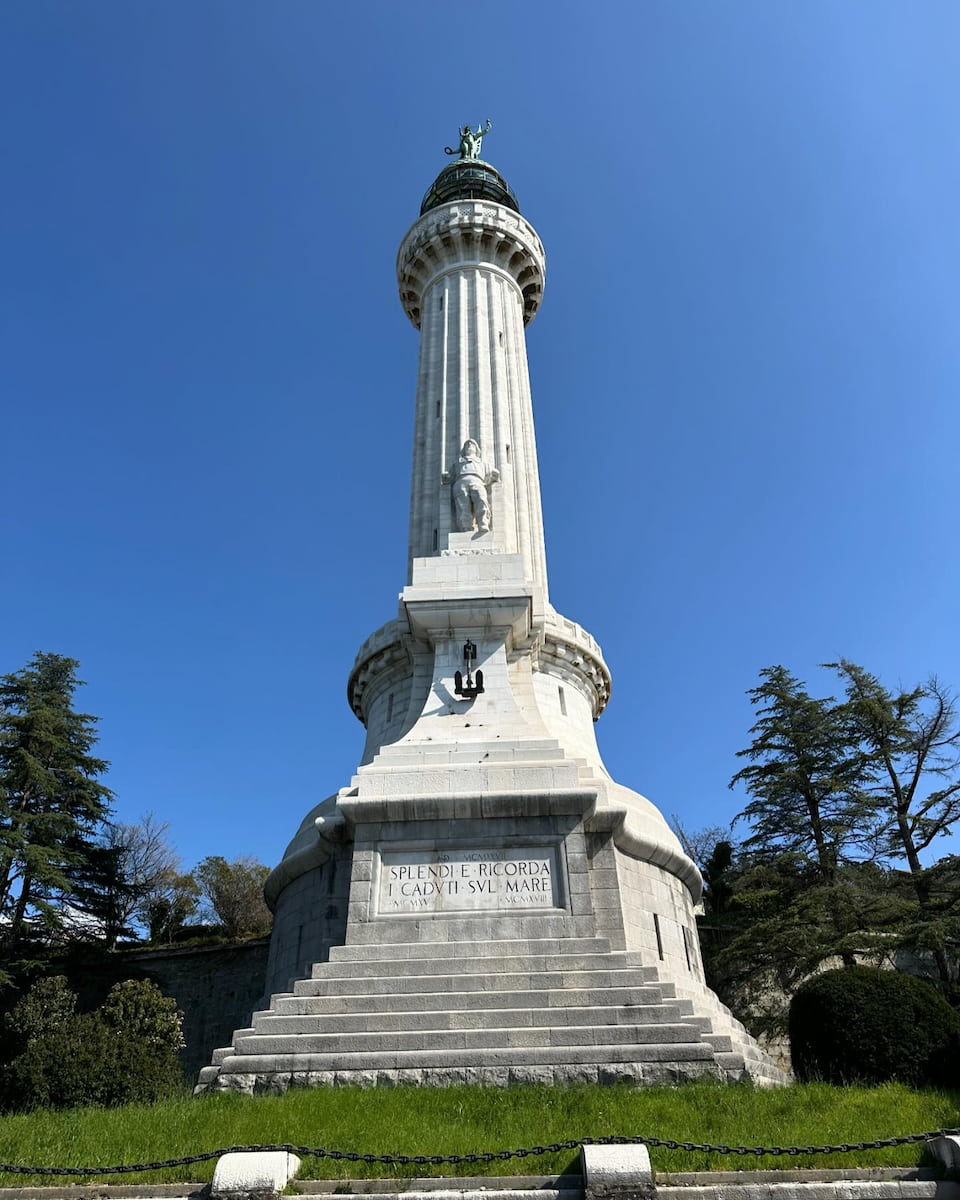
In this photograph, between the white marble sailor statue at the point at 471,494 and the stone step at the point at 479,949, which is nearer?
the stone step at the point at 479,949

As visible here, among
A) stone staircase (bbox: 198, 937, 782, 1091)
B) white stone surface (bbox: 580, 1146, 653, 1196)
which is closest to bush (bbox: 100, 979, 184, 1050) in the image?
stone staircase (bbox: 198, 937, 782, 1091)

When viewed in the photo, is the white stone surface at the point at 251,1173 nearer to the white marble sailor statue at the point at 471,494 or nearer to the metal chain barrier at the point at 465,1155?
the metal chain barrier at the point at 465,1155

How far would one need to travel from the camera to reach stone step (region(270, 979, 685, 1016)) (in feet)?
33.1

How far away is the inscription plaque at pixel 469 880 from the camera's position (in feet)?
38.6

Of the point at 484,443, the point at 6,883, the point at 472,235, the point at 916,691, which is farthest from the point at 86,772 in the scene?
the point at 916,691

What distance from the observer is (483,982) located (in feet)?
34.5

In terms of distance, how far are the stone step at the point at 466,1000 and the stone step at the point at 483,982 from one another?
0.23 feet

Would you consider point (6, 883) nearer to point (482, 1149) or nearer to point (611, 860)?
point (611, 860)

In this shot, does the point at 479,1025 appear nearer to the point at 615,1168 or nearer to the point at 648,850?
the point at 615,1168

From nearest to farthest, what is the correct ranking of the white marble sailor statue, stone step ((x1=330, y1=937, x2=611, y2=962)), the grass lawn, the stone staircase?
the grass lawn
the stone staircase
stone step ((x1=330, y1=937, x2=611, y2=962))
the white marble sailor statue

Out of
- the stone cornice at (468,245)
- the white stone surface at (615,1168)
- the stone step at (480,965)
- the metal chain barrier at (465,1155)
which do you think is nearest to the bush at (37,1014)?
the stone step at (480,965)

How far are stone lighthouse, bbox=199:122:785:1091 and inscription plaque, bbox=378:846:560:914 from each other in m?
0.03

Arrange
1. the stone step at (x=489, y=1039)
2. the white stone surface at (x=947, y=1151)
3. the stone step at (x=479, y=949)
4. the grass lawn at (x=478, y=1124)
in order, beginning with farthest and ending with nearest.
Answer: the stone step at (x=479, y=949)
the stone step at (x=489, y=1039)
the grass lawn at (x=478, y=1124)
the white stone surface at (x=947, y=1151)

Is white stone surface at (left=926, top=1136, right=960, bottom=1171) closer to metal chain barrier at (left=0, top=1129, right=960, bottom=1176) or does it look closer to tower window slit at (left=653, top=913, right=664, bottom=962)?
metal chain barrier at (left=0, top=1129, right=960, bottom=1176)
